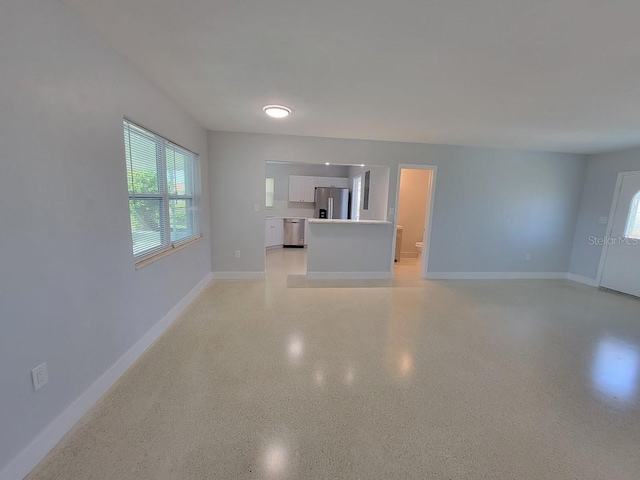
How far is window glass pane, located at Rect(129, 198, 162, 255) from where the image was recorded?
7.25ft

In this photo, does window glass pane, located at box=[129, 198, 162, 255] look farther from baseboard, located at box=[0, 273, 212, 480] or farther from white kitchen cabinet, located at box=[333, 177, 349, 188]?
white kitchen cabinet, located at box=[333, 177, 349, 188]

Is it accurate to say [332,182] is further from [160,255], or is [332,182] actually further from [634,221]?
[634,221]

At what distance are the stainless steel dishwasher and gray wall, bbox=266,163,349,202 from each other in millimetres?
680

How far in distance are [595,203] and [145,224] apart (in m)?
6.77

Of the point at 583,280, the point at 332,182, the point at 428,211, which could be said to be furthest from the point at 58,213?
the point at 583,280

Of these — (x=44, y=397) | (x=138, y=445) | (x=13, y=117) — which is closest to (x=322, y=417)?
(x=138, y=445)

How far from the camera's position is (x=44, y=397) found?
136cm

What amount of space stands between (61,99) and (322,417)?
7.58ft

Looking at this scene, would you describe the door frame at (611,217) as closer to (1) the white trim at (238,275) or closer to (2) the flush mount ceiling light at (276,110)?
(2) the flush mount ceiling light at (276,110)

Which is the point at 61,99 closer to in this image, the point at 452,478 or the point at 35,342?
the point at 35,342

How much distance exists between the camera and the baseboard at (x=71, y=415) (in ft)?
4.03

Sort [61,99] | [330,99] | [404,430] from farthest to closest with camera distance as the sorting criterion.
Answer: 1. [330,99]
2. [404,430]
3. [61,99]

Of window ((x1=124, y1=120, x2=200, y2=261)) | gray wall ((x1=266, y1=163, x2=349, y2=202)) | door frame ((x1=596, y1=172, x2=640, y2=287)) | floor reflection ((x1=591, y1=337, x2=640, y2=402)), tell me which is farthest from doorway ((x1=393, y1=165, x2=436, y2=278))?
window ((x1=124, y1=120, x2=200, y2=261))


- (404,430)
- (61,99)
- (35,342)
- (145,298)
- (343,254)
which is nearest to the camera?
(35,342)
